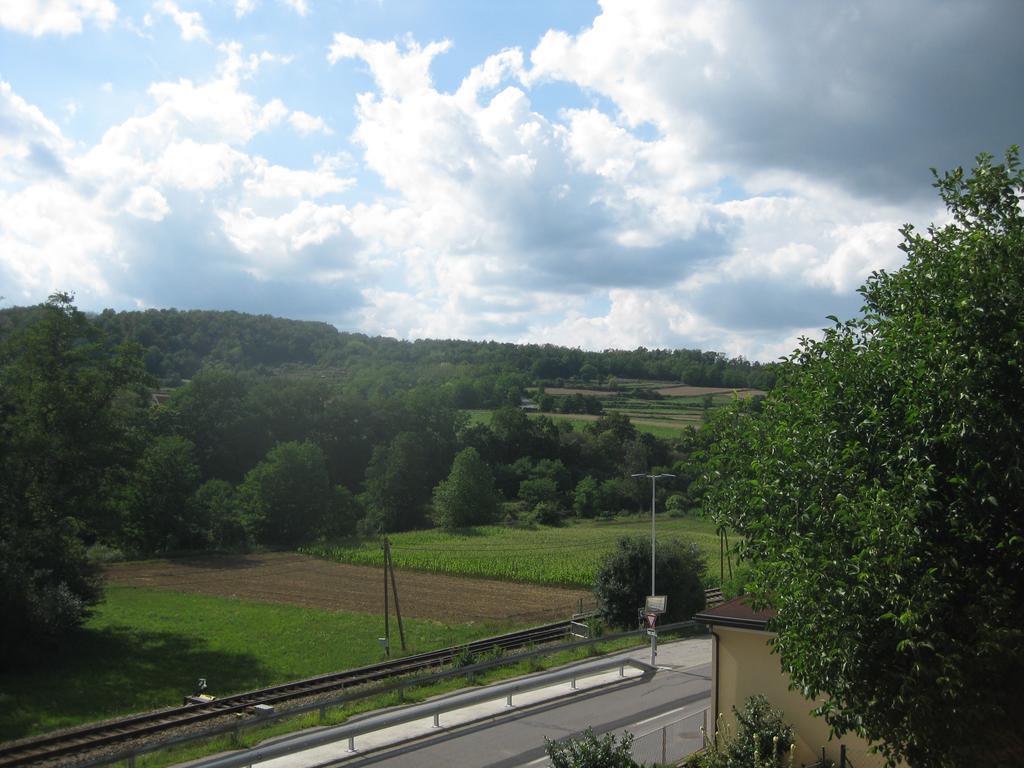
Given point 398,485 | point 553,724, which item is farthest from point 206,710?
point 398,485

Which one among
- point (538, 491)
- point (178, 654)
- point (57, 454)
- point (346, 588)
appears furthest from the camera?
point (538, 491)

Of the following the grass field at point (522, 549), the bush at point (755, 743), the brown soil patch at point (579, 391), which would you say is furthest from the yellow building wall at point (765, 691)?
the brown soil patch at point (579, 391)

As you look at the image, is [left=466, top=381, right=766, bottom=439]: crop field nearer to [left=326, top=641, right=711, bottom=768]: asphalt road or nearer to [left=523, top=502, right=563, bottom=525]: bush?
[left=523, top=502, right=563, bottom=525]: bush

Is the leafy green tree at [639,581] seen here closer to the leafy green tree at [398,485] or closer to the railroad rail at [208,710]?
the railroad rail at [208,710]

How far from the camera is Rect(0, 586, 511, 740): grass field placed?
1076 inches

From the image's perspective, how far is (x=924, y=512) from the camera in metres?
9.01

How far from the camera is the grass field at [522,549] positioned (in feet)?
186

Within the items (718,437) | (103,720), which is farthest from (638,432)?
(718,437)

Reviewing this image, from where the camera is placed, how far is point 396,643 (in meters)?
36.3

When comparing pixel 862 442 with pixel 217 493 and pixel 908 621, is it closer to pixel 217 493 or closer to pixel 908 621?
pixel 908 621

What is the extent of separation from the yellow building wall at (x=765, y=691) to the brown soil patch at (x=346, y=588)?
2409 cm

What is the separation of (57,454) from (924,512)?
37.6m

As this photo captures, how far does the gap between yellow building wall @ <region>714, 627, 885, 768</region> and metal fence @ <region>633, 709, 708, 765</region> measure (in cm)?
107

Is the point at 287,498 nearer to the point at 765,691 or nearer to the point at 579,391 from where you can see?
the point at 765,691
